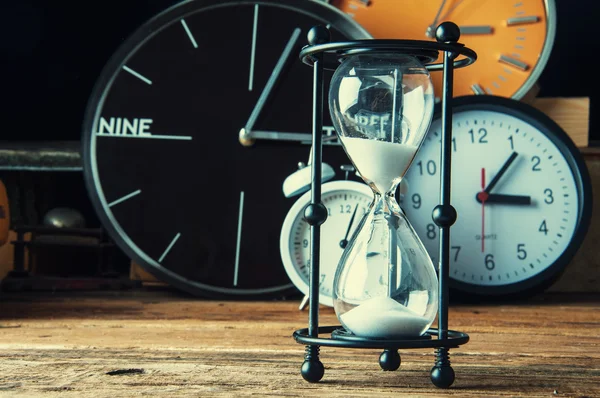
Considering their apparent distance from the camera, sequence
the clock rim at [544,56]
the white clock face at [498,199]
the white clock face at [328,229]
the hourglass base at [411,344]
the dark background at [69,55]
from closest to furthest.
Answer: the hourglass base at [411,344] → the white clock face at [328,229] → the white clock face at [498,199] → the clock rim at [544,56] → the dark background at [69,55]

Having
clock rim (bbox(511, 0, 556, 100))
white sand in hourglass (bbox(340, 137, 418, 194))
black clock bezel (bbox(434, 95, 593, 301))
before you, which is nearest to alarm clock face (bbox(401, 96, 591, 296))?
black clock bezel (bbox(434, 95, 593, 301))

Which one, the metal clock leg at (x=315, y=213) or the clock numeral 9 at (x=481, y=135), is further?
the clock numeral 9 at (x=481, y=135)

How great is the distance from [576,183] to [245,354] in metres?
0.97

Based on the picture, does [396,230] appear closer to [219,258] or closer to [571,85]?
[219,258]

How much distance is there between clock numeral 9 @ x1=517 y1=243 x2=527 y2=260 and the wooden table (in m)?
0.10

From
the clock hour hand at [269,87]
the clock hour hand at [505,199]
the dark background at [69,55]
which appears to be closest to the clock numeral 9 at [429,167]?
the clock hour hand at [505,199]

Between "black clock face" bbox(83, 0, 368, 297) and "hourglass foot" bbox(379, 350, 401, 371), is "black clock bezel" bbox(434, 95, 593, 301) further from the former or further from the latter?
"hourglass foot" bbox(379, 350, 401, 371)

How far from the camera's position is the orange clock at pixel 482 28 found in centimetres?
197

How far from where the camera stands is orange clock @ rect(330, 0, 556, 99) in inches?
77.6

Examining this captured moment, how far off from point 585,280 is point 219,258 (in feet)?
3.00

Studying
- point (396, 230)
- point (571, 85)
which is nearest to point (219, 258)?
point (396, 230)

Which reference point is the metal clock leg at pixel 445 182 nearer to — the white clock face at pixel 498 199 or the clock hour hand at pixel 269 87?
the white clock face at pixel 498 199

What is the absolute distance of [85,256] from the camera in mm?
2316

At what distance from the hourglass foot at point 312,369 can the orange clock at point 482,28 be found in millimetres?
1194
